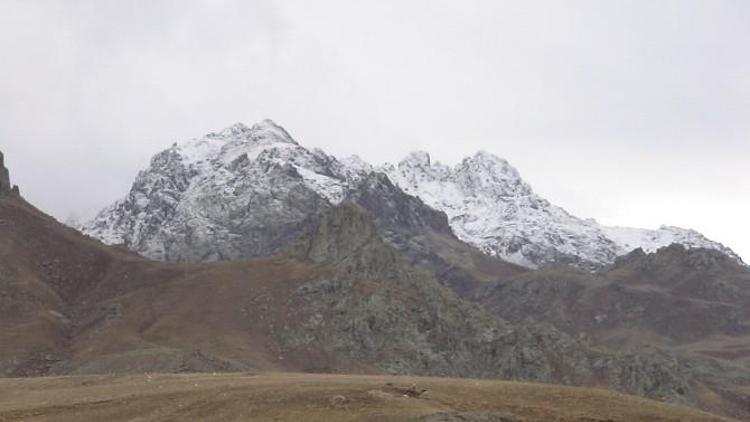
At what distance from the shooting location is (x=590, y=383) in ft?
527

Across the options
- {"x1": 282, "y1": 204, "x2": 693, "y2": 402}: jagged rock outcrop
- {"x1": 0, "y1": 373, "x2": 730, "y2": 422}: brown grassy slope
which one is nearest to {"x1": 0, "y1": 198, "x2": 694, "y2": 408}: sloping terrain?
{"x1": 282, "y1": 204, "x2": 693, "y2": 402}: jagged rock outcrop

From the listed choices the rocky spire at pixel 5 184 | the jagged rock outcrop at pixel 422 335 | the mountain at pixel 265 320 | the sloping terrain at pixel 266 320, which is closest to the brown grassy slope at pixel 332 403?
the mountain at pixel 265 320

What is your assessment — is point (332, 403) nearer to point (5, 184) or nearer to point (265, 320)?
point (265, 320)

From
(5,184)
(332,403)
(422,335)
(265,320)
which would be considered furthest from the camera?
(5,184)

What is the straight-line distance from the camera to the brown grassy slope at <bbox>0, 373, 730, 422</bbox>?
4316 centimetres

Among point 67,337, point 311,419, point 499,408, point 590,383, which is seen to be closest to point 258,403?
point 311,419

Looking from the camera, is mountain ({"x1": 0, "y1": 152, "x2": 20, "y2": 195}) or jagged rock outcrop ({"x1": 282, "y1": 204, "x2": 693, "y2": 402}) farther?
mountain ({"x1": 0, "y1": 152, "x2": 20, "y2": 195})

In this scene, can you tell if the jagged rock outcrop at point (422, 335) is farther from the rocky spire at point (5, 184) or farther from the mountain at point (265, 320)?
the rocky spire at point (5, 184)

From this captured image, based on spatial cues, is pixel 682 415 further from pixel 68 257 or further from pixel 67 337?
pixel 68 257

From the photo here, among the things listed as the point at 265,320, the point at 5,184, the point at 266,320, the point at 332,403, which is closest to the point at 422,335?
the point at 266,320

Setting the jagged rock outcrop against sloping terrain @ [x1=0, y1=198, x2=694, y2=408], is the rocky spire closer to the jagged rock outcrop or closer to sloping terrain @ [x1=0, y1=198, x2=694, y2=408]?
sloping terrain @ [x1=0, y1=198, x2=694, y2=408]

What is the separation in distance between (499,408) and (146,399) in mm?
19625

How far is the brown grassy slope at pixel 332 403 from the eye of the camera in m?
43.2

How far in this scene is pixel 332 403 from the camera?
44.5m
